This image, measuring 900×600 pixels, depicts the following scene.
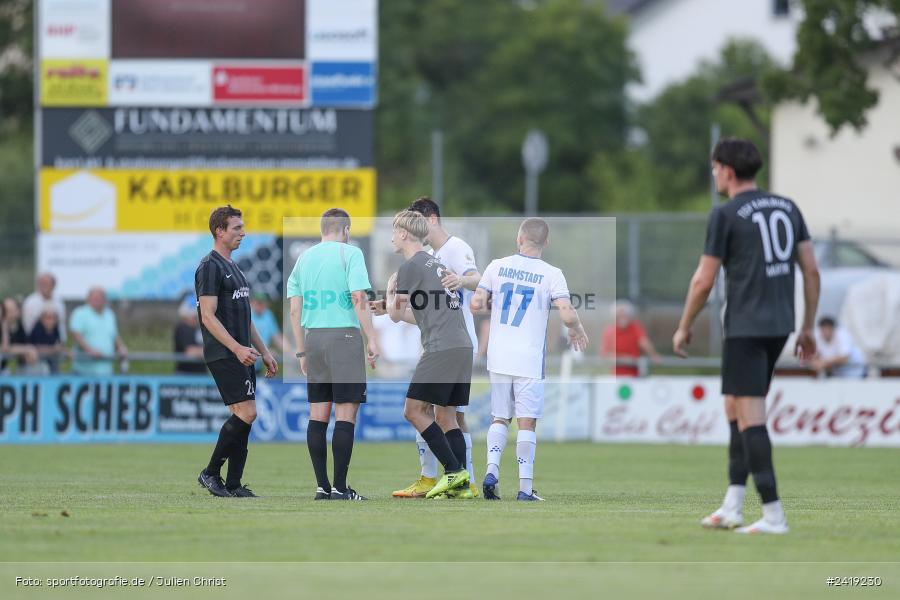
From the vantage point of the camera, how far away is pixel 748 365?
910cm

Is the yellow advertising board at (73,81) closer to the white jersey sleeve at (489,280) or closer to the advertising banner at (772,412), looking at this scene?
the advertising banner at (772,412)

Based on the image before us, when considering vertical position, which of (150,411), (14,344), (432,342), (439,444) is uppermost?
(432,342)

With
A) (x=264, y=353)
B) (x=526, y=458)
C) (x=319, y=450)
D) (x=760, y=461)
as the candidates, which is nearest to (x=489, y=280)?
(x=526, y=458)

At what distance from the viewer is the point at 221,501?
11484mm

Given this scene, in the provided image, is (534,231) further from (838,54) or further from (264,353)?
(838,54)

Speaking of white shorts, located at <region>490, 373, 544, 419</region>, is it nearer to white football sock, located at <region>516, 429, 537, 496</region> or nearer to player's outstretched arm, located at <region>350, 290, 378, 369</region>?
white football sock, located at <region>516, 429, 537, 496</region>

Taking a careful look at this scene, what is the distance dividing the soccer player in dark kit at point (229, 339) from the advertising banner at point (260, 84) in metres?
12.7

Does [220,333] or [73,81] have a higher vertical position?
[73,81]

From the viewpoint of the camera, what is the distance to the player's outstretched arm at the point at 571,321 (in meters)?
11.7

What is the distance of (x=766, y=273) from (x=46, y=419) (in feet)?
51.4

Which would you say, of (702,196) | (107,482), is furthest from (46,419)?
(702,196)

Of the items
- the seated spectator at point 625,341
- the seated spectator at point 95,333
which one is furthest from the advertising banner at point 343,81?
the seated spectator at point 625,341

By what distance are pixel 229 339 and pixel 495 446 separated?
215 cm

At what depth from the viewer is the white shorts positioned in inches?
470
